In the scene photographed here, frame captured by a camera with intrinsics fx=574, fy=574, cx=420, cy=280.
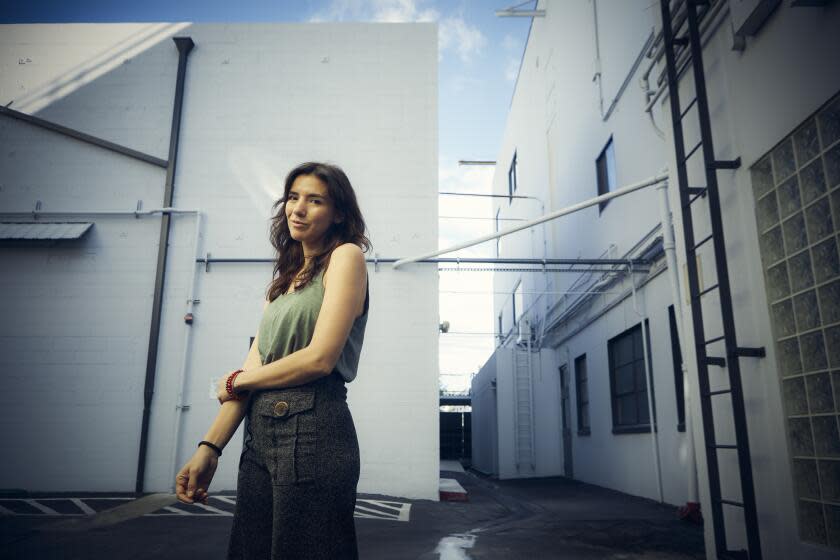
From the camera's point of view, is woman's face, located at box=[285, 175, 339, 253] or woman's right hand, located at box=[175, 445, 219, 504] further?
woman's face, located at box=[285, 175, 339, 253]

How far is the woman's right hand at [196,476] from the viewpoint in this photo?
1.15m

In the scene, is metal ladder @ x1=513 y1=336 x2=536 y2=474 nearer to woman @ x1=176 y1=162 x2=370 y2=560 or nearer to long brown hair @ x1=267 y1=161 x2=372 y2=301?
long brown hair @ x1=267 y1=161 x2=372 y2=301

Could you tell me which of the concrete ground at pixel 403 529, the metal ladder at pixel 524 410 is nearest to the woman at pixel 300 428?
the concrete ground at pixel 403 529

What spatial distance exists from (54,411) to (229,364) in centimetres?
215

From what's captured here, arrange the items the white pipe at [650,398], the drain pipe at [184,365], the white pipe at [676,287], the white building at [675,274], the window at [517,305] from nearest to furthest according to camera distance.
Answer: the white building at [675,274], the white pipe at [676,287], the white pipe at [650,398], the drain pipe at [184,365], the window at [517,305]

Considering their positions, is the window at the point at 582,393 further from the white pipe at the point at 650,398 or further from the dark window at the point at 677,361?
the dark window at the point at 677,361

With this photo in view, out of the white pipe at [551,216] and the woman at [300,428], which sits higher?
the white pipe at [551,216]

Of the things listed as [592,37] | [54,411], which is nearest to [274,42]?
[592,37]

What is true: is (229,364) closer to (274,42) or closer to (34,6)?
(274,42)

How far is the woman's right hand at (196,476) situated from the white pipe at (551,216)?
16.0 ft

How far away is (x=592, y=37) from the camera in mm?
9352

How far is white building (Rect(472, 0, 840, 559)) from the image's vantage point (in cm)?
276

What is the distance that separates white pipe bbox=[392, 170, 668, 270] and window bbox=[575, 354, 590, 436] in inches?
178

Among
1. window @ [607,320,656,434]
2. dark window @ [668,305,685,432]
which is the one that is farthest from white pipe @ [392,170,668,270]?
window @ [607,320,656,434]
